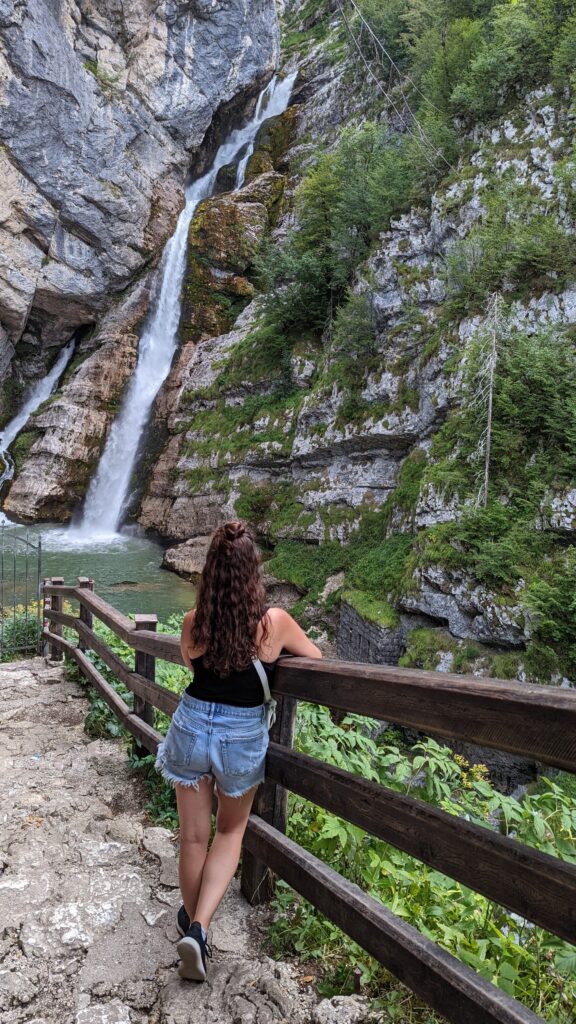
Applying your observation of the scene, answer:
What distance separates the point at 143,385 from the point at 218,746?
22.5 metres

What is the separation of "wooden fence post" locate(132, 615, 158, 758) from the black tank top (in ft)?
5.74

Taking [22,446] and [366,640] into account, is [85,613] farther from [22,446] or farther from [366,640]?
[22,446]

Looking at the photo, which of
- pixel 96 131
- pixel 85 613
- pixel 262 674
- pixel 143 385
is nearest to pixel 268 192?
pixel 96 131

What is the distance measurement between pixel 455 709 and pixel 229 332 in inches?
905

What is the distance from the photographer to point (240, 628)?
6.56 feet

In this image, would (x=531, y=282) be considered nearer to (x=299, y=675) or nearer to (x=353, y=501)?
(x=353, y=501)

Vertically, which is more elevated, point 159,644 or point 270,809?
point 159,644

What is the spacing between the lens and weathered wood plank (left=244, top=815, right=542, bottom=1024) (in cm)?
133

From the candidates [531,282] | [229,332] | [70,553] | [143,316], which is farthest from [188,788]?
[143,316]

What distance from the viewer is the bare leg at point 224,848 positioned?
2025 mm

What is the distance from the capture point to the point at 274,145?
27.7m

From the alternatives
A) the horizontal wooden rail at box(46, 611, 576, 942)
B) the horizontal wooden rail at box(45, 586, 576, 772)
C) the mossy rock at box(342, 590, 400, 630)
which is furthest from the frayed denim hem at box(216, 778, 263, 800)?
the mossy rock at box(342, 590, 400, 630)

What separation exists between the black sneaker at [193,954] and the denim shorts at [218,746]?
43cm

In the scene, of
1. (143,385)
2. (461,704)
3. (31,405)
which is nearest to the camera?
(461,704)
